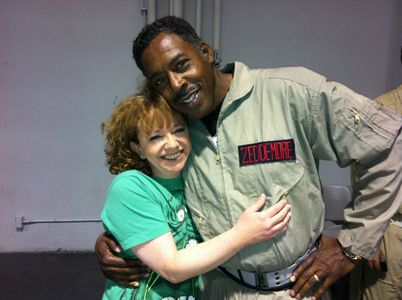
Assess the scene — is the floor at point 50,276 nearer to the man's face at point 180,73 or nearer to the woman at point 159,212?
the woman at point 159,212

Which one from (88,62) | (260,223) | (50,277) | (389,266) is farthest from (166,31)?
(50,277)

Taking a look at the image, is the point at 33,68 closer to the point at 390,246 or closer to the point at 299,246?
the point at 299,246

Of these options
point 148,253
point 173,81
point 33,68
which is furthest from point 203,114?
point 33,68

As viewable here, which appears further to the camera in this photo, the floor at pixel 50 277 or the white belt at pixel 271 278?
the floor at pixel 50 277

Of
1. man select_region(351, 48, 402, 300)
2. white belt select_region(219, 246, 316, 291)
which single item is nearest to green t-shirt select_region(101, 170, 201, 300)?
white belt select_region(219, 246, 316, 291)

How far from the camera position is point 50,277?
2566mm

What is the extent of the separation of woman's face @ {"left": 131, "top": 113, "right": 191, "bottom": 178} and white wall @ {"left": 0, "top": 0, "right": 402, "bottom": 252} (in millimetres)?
1511

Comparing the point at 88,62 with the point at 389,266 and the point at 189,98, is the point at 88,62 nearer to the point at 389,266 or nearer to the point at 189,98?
the point at 189,98

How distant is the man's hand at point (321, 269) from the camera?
3.56 feet

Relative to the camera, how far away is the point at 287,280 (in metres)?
1.10

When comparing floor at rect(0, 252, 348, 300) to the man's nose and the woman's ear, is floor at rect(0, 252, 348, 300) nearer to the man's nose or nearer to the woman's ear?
the woman's ear

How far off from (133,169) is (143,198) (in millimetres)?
145

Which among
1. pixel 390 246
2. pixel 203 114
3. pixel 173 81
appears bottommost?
pixel 390 246

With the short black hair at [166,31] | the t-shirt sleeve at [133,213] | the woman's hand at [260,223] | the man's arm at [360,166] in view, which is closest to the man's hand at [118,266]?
the t-shirt sleeve at [133,213]
